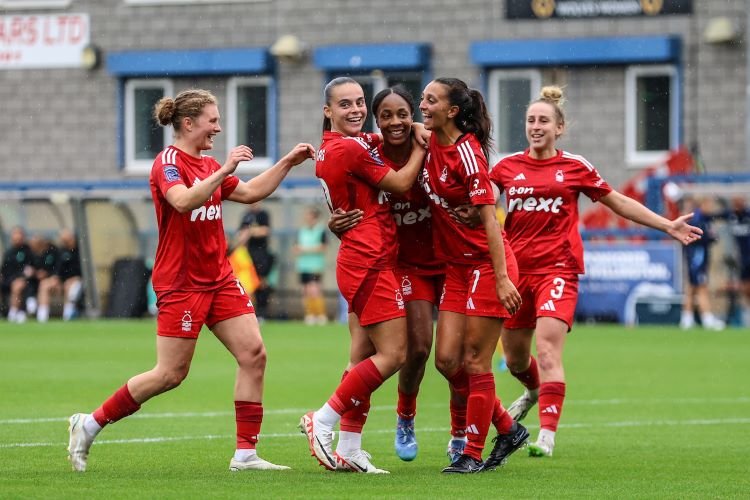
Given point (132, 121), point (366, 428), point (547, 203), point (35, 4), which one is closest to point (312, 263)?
point (132, 121)

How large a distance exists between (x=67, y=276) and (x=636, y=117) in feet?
35.3

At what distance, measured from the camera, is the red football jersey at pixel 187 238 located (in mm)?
9188

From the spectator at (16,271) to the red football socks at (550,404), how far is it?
20.2 metres

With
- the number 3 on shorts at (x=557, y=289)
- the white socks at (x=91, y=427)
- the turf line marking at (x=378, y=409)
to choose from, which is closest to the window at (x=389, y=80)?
the turf line marking at (x=378, y=409)

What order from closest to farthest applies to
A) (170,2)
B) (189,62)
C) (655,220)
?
(655,220) < (189,62) < (170,2)

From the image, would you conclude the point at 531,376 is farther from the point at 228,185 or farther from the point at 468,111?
the point at 228,185

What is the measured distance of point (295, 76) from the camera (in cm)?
3391

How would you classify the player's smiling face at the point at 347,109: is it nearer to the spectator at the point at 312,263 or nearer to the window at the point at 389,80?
the spectator at the point at 312,263

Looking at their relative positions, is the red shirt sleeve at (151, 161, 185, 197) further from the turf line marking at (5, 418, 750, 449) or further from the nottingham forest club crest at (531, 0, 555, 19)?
the nottingham forest club crest at (531, 0, 555, 19)

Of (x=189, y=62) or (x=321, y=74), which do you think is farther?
(x=189, y=62)

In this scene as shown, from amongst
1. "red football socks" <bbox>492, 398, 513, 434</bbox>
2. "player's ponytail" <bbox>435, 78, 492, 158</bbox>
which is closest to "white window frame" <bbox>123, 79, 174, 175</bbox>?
"red football socks" <bbox>492, 398, 513, 434</bbox>

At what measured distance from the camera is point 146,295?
29797 mm

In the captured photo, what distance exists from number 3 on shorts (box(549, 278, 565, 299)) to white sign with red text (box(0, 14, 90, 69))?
1017 inches

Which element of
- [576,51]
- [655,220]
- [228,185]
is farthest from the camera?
[576,51]
